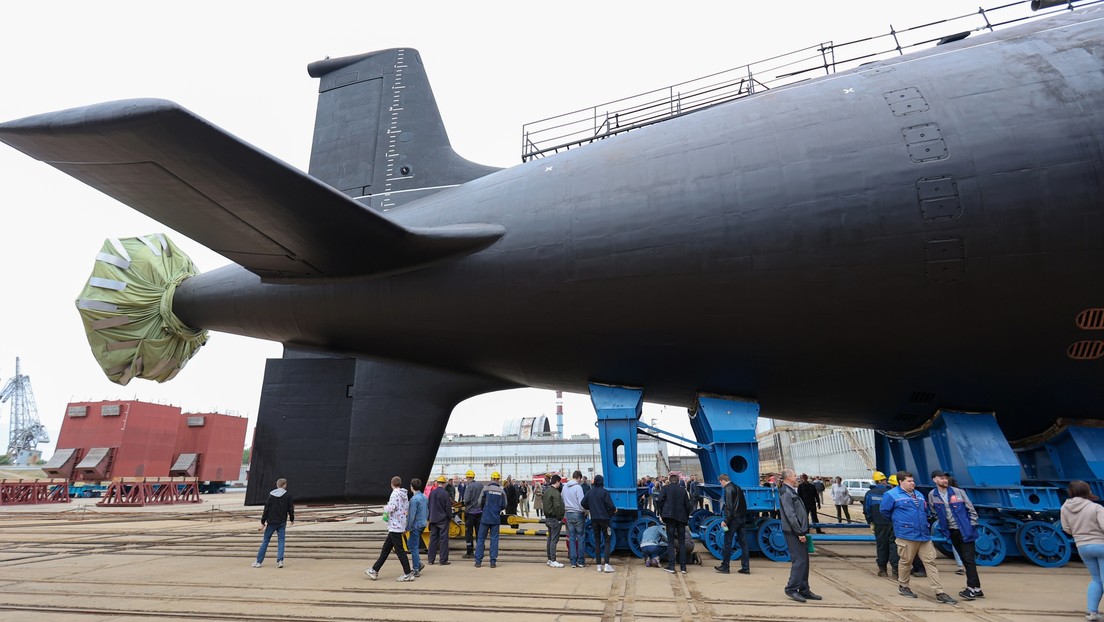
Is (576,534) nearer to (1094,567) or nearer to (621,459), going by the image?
(621,459)

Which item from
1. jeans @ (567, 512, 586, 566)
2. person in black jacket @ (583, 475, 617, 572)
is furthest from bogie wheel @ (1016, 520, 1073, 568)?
jeans @ (567, 512, 586, 566)

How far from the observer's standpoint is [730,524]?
8531 millimetres

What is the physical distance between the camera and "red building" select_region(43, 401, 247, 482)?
140 ft

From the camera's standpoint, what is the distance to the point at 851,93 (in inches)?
326

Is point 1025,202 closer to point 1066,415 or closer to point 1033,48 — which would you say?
point 1033,48

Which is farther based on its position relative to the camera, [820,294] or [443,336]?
[443,336]

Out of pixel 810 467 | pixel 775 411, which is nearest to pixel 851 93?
pixel 775 411

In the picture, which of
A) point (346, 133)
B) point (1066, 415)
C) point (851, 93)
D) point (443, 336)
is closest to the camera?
point (851, 93)

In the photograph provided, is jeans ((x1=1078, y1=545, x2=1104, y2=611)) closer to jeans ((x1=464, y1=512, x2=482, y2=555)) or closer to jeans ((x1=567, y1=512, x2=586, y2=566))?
jeans ((x1=567, y1=512, x2=586, y2=566))

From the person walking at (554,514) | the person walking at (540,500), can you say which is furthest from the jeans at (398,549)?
the person walking at (540,500)

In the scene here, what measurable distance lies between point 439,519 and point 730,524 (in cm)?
435

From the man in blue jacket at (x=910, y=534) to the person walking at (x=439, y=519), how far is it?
609 cm

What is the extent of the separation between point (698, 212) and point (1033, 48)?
4.87m

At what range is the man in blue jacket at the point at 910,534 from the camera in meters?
6.70
